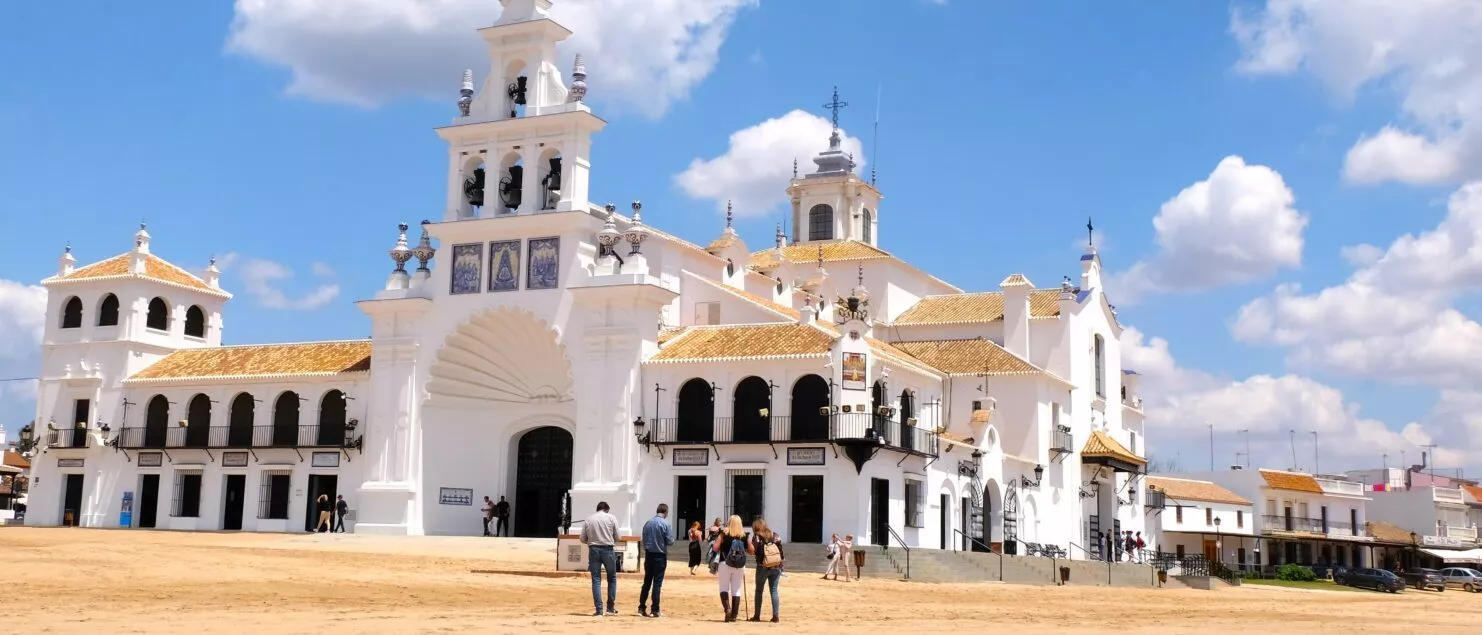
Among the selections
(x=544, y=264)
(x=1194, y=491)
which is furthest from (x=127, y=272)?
(x=1194, y=491)

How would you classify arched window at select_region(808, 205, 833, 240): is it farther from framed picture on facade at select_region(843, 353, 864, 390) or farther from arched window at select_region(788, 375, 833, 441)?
framed picture on facade at select_region(843, 353, 864, 390)

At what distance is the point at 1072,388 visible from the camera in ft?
161

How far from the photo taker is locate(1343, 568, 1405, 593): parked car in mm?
52625

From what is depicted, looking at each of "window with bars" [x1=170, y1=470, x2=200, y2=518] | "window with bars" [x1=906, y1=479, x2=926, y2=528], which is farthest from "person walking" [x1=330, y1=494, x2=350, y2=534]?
"window with bars" [x1=906, y1=479, x2=926, y2=528]

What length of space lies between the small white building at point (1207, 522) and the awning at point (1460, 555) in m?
10.1

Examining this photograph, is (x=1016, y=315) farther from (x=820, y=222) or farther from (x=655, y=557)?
(x=655, y=557)

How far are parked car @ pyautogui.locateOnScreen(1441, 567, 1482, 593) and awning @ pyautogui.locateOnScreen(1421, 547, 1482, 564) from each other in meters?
9.87

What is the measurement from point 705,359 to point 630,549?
9941 millimetres

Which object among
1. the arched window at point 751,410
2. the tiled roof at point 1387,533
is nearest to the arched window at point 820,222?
the arched window at point 751,410

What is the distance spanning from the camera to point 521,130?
42.0m

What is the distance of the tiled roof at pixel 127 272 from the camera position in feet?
162

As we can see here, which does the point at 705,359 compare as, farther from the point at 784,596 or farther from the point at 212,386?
the point at 212,386

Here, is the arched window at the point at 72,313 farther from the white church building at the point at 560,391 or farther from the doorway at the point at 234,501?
the doorway at the point at 234,501

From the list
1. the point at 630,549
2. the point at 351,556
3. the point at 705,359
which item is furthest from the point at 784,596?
the point at 705,359
